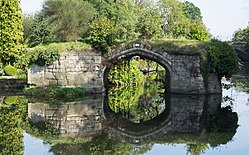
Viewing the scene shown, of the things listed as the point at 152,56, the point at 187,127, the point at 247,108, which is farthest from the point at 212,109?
the point at 152,56

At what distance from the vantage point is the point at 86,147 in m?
11.2

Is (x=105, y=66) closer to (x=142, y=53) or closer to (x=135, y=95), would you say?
(x=142, y=53)

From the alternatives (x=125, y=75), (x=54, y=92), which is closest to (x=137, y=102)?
(x=54, y=92)

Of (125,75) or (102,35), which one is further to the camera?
(125,75)

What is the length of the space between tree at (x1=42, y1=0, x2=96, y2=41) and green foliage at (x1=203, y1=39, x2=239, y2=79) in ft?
45.1

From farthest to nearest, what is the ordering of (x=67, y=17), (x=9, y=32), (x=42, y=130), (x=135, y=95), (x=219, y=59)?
(x=67, y=17)
(x=9, y=32)
(x=135, y=95)
(x=219, y=59)
(x=42, y=130)

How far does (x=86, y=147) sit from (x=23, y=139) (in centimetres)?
238

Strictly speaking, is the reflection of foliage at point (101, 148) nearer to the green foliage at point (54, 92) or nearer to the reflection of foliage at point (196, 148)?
the reflection of foliage at point (196, 148)

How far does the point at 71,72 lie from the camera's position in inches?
931

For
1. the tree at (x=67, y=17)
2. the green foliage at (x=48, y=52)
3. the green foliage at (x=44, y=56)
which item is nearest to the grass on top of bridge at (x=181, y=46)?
the green foliage at (x=48, y=52)

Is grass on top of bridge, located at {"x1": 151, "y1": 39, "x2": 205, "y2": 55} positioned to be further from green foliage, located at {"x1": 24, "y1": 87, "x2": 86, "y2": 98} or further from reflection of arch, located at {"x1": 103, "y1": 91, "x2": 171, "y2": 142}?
reflection of arch, located at {"x1": 103, "y1": 91, "x2": 171, "y2": 142}

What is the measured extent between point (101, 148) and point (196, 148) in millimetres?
2692

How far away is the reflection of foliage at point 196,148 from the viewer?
10.8 m

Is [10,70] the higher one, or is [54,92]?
[10,70]
